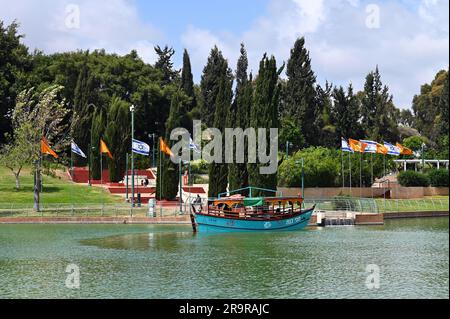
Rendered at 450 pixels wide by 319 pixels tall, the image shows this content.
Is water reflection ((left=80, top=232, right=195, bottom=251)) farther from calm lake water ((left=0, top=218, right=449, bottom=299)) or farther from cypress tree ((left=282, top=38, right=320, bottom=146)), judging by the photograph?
cypress tree ((left=282, top=38, right=320, bottom=146))

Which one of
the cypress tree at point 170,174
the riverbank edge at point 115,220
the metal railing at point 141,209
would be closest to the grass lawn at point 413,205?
the metal railing at point 141,209

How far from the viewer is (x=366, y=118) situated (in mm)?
91125

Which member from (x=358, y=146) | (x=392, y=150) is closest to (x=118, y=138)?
(x=358, y=146)

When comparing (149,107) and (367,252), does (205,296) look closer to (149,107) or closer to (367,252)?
(367,252)

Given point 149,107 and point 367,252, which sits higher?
point 149,107

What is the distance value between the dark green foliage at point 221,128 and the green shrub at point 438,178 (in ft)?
75.8

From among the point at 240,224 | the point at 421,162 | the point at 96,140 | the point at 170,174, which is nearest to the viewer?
the point at 240,224

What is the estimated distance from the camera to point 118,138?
2687 inches

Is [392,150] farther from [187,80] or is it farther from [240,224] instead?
[187,80]

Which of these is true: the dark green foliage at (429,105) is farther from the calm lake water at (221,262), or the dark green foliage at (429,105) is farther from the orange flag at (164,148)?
the calm lake water at (221,262)

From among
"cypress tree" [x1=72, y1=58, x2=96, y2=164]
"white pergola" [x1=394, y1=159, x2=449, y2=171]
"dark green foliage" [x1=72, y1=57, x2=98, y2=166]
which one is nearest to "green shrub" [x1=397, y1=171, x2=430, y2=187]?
"white pergola" [x1=394, y1=159, x2=449, y2=171]

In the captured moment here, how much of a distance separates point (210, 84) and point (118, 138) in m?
31.9
